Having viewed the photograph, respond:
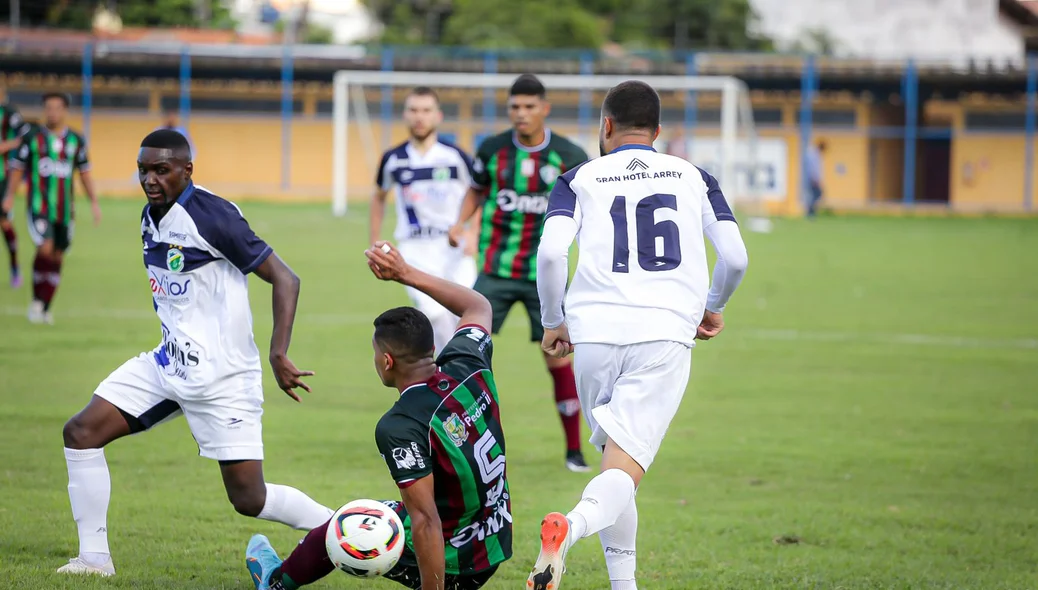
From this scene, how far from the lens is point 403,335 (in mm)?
4426

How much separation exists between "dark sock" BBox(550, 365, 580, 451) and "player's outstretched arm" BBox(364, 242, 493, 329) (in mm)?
2877

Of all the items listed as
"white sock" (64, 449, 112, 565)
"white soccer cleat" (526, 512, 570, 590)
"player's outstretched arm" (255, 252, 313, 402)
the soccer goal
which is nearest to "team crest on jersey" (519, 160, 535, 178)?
"player's outstretched arm" (255, 252, 313, 402)

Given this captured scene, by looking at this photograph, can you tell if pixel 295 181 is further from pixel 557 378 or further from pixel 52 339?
pixel 557 378

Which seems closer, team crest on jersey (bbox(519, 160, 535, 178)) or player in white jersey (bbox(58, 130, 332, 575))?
player in white jersey (bbox(58, 130, 332, 575))

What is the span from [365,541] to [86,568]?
60.1 inches

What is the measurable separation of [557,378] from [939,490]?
2504 millimetres

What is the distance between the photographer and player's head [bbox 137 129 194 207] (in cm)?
512

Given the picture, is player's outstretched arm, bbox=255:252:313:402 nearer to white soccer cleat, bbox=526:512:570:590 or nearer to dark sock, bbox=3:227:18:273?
white soccer cleat, bbox=526:512:570:590

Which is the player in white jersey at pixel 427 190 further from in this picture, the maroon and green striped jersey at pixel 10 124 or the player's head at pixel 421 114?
the maroon and green striped jersey at pixel 10 124

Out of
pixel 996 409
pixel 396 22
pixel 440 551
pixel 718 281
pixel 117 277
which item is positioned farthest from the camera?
pixel 396 22

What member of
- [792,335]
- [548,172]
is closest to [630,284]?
[548,172]

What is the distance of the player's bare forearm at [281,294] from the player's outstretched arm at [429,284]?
0.57m

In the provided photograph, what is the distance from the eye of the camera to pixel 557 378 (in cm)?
808

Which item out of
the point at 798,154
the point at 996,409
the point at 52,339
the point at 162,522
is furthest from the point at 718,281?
the point at 798,154
